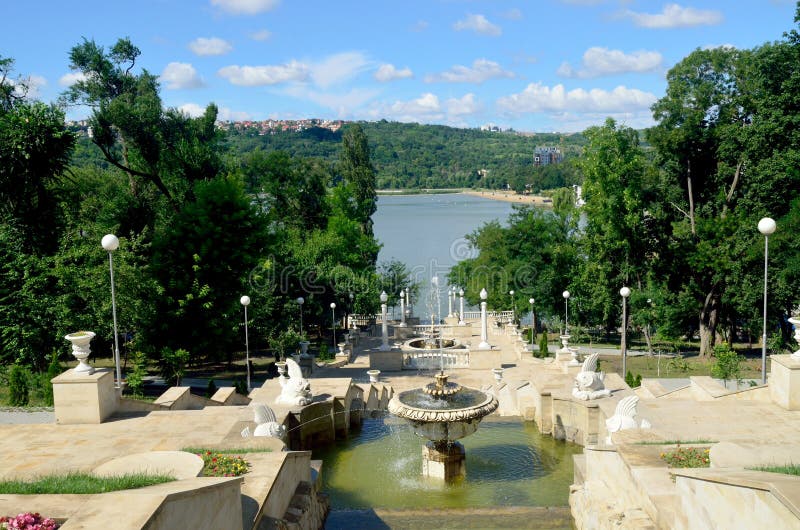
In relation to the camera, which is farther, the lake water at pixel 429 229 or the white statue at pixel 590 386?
the lake water at pixel 429 229

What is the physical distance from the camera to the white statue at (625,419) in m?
11.2

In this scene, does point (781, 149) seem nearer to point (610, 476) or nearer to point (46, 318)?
point (610, 476)

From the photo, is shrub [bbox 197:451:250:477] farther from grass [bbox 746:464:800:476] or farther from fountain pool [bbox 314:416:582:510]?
grass [bbox 746:464:800:476]

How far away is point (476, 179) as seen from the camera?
6467 inches

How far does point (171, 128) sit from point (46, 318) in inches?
514

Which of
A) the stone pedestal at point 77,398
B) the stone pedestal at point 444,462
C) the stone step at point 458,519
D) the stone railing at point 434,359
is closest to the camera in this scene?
the stone step at point 458,519

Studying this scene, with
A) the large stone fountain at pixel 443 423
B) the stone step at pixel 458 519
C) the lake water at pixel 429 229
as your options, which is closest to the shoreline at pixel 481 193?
the lake water at pixel 429 229

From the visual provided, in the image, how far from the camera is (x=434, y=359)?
25.7m

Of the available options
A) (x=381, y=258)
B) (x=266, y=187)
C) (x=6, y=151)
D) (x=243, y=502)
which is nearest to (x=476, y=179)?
(x=381, y=258)

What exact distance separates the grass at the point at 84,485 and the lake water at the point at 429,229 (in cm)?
3856

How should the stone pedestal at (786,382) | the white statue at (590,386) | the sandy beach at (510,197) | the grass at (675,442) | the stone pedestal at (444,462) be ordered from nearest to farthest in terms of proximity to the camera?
the grass at (675,442)
the stone pedestal at (786,382)
the stone pedestal at (444,462)
the white statue at (590,386)
the sandy beach at (510,197)

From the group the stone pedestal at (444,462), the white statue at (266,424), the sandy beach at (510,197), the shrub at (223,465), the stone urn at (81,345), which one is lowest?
the stone pedestal at (444,462)

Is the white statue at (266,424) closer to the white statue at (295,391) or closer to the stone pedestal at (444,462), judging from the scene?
the white statue at (295,391)

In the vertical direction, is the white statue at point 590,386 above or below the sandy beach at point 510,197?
below
